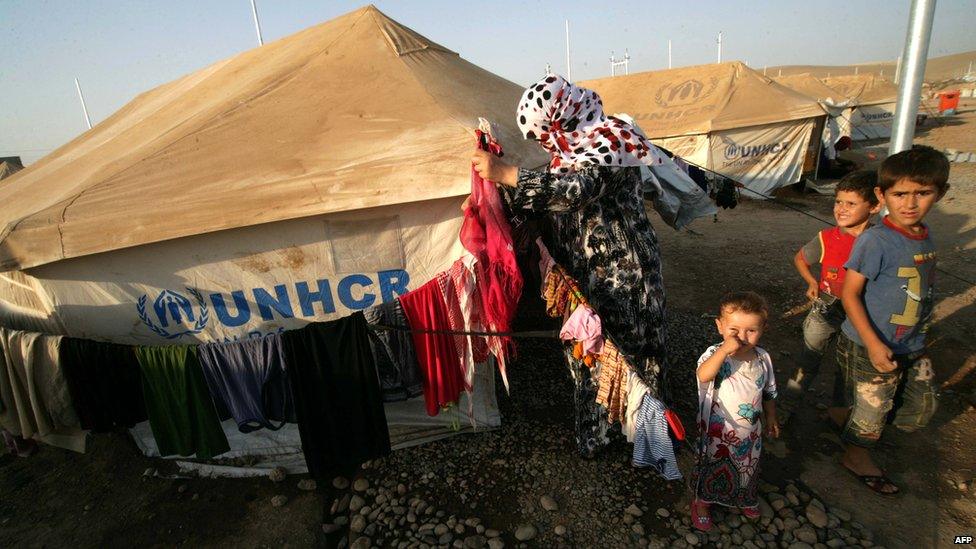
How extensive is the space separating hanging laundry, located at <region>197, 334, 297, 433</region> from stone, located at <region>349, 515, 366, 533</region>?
70 cm

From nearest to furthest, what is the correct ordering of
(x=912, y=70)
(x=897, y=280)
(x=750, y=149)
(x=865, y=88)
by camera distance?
1. (x=897, y=280)
2. (x=912, y=70)
3. (x=750, y=149)
4. (x=865, y=88)

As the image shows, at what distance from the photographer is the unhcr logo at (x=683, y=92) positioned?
35.9ft

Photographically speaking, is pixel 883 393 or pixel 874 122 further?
pixel 874 122

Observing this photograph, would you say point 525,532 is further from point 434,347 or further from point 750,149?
point 750,149

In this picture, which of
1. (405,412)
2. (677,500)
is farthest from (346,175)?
(677,500)

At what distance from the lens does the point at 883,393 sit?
2336 mm

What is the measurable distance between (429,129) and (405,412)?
5.83ft

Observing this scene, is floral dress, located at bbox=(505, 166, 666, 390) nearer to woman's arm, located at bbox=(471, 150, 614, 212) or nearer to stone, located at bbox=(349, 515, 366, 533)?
woman's arm, located at bbox=(471, 150, 614, 212)

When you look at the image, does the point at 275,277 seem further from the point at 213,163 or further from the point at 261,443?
the point at 261,443

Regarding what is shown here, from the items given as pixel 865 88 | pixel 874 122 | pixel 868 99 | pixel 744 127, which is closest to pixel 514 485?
pixel 744 127

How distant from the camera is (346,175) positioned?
247 centimetres

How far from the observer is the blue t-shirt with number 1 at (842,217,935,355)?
2178mm

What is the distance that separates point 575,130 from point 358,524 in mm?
2336

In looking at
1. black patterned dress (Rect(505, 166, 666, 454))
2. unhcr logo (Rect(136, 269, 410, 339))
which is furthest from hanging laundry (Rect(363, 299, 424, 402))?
black patterned dress (Rect(505, 166, 666, 454))
